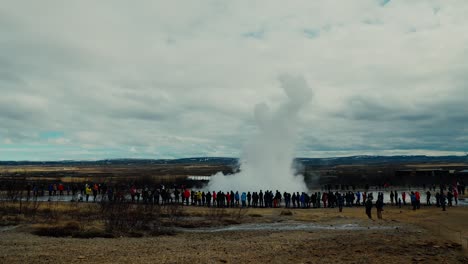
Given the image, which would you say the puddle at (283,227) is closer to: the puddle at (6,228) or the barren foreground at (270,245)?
the barren foreground at (270,245)

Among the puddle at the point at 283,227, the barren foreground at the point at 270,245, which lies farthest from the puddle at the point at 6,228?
the puddle at the point at 283,227

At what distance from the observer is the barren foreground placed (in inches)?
546

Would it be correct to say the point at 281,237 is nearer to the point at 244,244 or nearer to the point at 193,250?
the point at 244,244

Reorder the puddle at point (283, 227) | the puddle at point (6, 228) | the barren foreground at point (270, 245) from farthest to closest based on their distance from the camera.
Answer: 1. the puddle at point (283, 227)
2. the puddle at point (6, 228)
3. the barren foreground at point (270, 245)

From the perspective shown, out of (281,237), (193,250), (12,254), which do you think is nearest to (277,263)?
(193,250)

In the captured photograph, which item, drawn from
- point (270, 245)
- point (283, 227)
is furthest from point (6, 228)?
point (283, 227)

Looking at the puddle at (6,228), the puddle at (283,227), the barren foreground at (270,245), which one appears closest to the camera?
the barren foreground at (270,245)

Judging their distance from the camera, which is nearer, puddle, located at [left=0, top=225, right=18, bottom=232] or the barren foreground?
the barren foreground

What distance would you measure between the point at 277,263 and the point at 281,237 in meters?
5.54

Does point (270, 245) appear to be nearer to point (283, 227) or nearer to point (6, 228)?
point (283, 227)

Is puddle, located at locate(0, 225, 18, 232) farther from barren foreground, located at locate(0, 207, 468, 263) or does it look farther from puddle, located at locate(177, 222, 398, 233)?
puddle, located at locate(177, 222, 398, 233)

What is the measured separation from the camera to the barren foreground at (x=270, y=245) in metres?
13.9

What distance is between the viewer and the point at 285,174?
50.2 meters

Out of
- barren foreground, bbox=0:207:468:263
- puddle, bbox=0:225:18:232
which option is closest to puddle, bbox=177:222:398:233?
barren foreground, bbox=0:207:468:263
